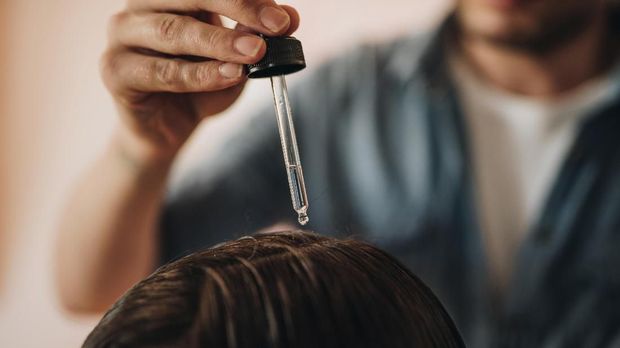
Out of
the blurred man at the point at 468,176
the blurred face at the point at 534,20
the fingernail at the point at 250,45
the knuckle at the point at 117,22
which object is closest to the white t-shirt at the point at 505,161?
the blurred man at the point at 468,176

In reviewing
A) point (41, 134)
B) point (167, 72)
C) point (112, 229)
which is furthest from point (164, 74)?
point (41, 134)

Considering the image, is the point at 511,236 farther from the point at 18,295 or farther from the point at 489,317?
the point at 18,295

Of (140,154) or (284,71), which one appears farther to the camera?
(140,154)

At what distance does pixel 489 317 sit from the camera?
1598mm

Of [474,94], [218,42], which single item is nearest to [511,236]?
[474,94]

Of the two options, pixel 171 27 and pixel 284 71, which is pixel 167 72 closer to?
pixel 171 27

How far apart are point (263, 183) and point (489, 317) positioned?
0.63 meters

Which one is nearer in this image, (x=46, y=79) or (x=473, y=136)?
(x=473, y=136)

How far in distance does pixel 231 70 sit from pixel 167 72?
0.12m

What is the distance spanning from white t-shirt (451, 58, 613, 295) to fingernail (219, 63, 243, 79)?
3.35 feet

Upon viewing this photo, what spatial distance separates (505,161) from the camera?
62.6 inches

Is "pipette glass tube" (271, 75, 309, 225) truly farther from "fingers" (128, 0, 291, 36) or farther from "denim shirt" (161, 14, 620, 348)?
"denim shirt" (161, 14, 620, 348)

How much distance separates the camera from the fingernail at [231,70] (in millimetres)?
676

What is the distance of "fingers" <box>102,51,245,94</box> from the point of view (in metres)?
0.70
